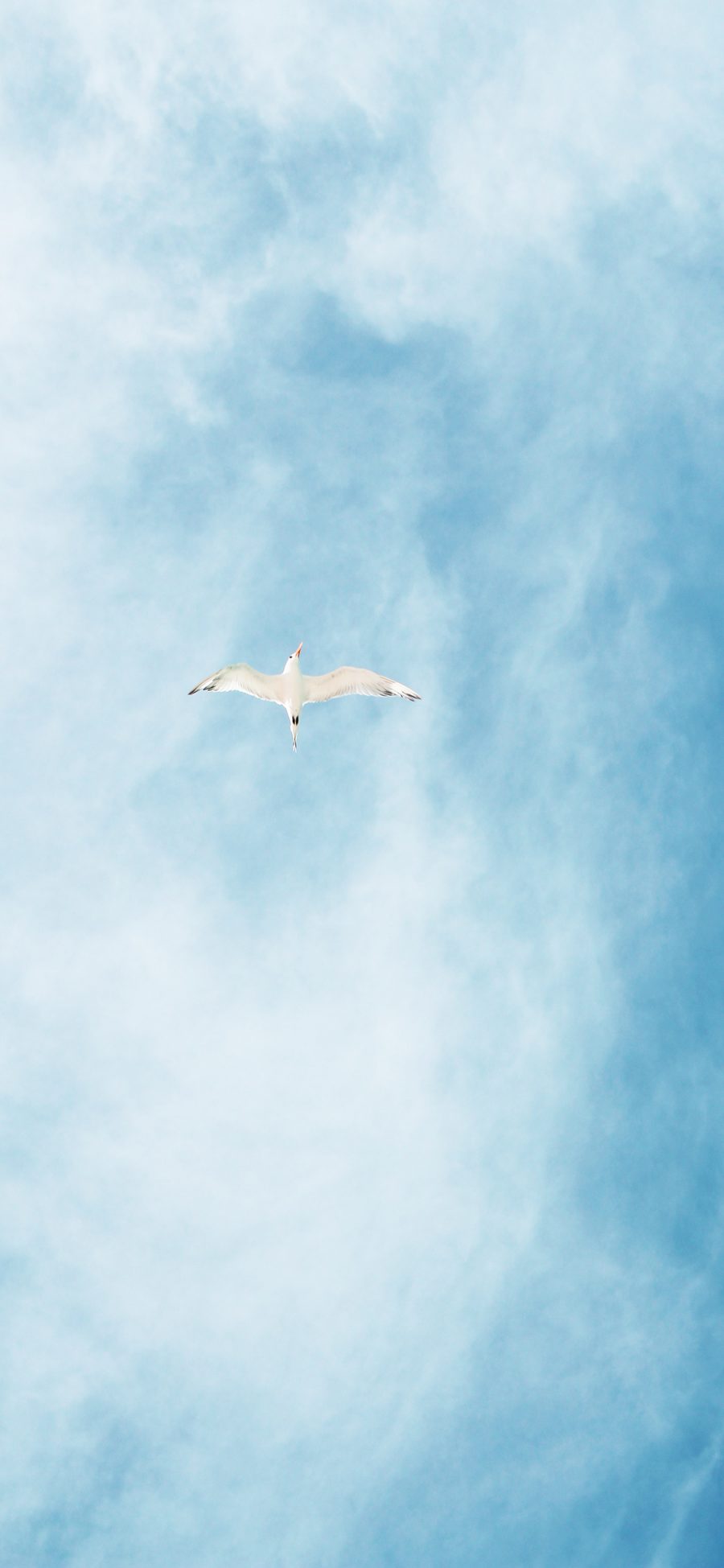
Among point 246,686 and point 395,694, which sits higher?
point 246,686

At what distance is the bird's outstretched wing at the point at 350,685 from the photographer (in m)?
37.9

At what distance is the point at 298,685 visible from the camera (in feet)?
124

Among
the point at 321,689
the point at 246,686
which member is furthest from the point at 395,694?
the point at 246,686

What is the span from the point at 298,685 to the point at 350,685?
76.4 inches

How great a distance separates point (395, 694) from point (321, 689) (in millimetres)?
2783

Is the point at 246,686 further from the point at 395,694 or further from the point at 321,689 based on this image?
the point at 395,694

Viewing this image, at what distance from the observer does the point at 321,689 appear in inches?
1507

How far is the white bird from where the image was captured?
37312 mm

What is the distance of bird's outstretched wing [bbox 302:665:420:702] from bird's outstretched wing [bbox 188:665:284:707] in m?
1.07

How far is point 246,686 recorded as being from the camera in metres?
37.6

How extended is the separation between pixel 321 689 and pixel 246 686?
2794 mm

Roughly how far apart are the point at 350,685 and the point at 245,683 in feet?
12.8

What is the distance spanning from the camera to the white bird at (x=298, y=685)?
3731 centimetres

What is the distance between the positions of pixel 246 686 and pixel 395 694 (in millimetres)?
5472
